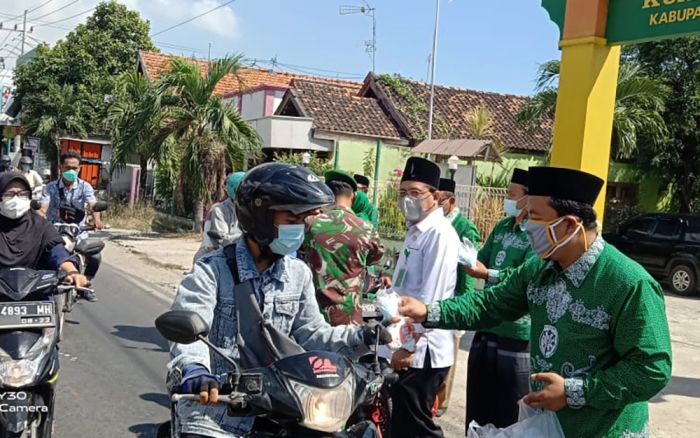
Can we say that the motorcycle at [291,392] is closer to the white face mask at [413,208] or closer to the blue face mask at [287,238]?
the blue face mask at [287,238]

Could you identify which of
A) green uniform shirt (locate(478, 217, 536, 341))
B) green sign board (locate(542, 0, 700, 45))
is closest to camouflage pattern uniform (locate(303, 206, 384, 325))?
green uniform shirt (locate(478, 217, 536, 341))

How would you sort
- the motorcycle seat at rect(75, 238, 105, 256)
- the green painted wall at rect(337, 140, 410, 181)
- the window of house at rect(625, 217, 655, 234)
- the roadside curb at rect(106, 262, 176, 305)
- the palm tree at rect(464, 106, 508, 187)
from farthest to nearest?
the palm tree at rect(464, 106, 508, 187) < the green painted wall at rect(337, 140, 410, 181) < the window of house at rect(625, 217, 655, 234) < the roadside curb at rect(106, 262, 176, 305) < the motorcycle seat at rect(75, 238, 105, 256)

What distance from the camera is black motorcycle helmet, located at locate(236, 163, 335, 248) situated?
2764 mm

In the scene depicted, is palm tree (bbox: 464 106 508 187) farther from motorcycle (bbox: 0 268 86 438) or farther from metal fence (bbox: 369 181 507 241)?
motorcycle (bbox: 0 268 86 438)

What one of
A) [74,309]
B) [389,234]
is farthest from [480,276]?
[389,234]

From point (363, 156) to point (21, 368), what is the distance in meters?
17.9

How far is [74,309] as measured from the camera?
988 cm

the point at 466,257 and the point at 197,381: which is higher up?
the point at 466,257

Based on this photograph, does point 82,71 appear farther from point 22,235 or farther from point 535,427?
point 535,427

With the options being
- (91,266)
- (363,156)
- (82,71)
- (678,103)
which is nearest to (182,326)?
(91,266)

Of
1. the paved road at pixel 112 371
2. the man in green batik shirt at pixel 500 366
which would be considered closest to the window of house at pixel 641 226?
the paved road at pixel 112 371

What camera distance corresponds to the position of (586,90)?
286 inches

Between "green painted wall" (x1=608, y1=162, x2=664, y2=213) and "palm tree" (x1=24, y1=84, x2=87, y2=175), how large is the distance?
871 inches

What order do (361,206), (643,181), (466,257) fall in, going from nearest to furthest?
1. (466,257)
2. (361,206)
3. (643,181)
